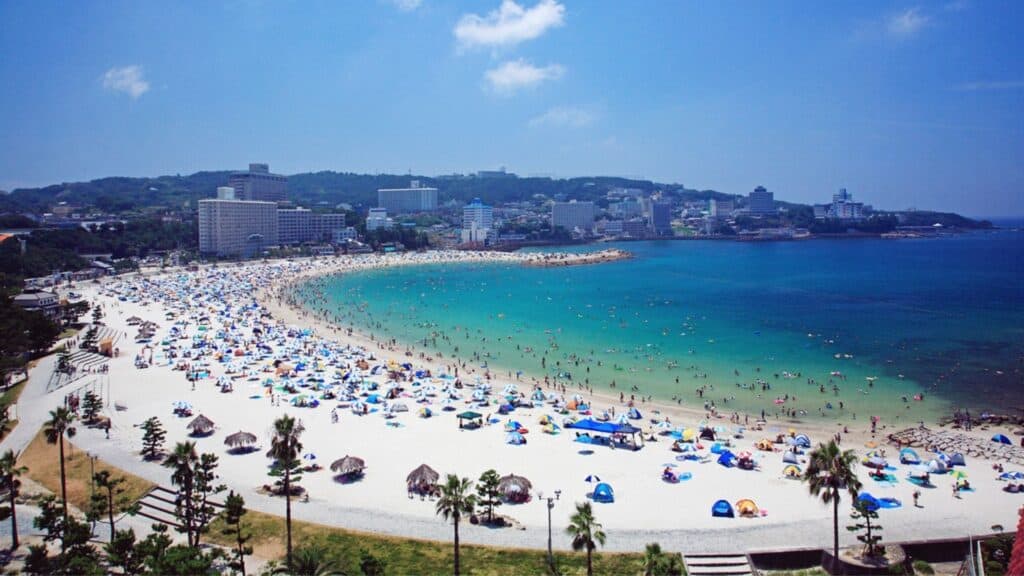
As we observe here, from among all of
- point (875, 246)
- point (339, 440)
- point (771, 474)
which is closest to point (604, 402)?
point (771, 474)

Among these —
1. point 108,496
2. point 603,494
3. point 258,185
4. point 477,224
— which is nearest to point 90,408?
point 108,496

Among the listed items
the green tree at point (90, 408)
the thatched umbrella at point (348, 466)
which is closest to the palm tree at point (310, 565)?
the thatched umbrella at point (348, 466)

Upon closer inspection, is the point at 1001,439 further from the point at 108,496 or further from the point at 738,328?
the point at 108,496

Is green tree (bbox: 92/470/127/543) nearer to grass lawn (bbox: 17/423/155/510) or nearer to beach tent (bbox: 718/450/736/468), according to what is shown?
grass lawn (bbox: 17/423/155/510)

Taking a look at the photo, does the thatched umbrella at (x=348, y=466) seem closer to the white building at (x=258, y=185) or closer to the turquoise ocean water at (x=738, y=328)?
the turquoise ocean water at (x=738, y=328)

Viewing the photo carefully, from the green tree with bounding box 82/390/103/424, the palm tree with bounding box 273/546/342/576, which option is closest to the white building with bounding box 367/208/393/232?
the green tree with bounding box 82/390/103/424

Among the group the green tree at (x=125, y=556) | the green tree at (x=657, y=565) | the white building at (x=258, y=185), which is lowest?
the green tree at (x=125, y=556)

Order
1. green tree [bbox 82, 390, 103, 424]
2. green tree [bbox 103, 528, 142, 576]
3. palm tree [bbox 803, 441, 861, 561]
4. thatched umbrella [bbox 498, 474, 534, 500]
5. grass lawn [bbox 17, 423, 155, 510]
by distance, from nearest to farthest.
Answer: green tree [bbox 103, 528, 142, 576] → palm tree [bbox 803, 441, 861, 561] → thatched umbrella [bbox 498, 474, 534, 500] → grass lawn [bbox 17, 423, 155, 510] → green tree [bbox 82, 390, 103, 424]
